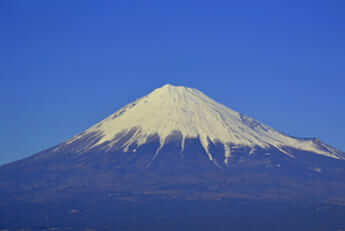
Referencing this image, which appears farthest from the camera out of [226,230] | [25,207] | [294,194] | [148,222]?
[294,194]

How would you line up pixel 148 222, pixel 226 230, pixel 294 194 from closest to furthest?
pixel 226 230, pixel 148 222, pixel 294 194

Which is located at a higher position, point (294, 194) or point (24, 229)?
point (294, 194)

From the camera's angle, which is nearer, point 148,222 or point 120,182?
point 148,222

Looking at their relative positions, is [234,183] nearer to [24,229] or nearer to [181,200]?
[181,200]

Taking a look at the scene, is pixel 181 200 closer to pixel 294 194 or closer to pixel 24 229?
pixel 294 194

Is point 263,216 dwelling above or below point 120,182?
below

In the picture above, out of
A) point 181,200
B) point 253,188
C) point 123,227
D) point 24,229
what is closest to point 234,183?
point 253,188

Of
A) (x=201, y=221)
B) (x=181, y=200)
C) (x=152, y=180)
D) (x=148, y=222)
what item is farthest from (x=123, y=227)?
(x=152, y=180)

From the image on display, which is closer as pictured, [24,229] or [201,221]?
[24,229]

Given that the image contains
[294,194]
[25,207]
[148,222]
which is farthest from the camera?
[294,194]
